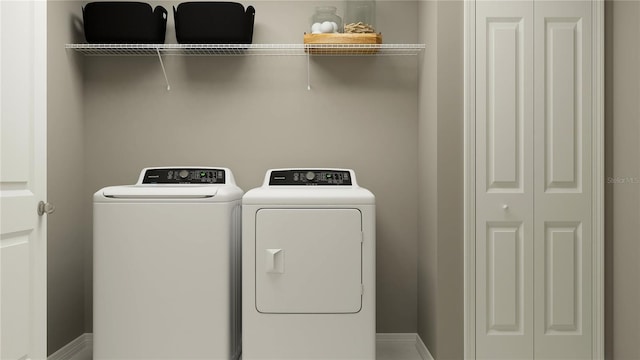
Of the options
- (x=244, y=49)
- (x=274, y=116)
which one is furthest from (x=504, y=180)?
(x=244, y=49)

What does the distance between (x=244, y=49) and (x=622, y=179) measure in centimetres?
212

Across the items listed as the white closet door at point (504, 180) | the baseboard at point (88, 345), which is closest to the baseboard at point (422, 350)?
the baseboard at point (88, 345)

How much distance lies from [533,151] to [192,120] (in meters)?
1.97

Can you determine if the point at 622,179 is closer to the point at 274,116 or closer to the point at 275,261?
the point at 275,261

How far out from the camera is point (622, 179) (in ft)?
8.21

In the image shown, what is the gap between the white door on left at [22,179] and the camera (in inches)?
80.4

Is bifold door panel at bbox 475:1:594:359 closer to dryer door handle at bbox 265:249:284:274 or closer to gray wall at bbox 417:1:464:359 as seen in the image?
gray wall at bbox 417:1:464:359

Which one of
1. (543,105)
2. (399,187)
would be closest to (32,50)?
(399,187)

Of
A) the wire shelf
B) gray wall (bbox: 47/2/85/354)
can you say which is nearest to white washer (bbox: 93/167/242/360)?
gray wall (bbox: 47/2/85/354)

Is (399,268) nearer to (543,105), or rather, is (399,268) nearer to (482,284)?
(482,284)

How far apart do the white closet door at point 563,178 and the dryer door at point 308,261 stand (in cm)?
92

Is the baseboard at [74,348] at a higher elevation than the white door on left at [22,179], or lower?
lower

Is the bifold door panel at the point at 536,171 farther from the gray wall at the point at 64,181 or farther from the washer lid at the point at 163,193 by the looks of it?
the gray wall at the point at 64,181

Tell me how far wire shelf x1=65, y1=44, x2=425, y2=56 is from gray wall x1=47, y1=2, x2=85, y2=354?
154 mm
